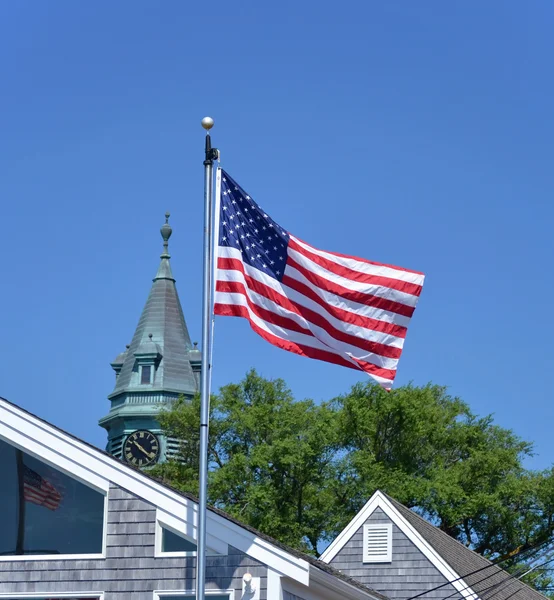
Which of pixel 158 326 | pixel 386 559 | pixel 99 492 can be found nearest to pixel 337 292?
pixel 99 492

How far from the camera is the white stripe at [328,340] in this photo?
14.0m

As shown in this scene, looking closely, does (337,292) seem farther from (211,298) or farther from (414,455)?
(414,455)

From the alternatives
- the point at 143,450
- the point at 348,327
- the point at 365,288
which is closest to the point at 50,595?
the point at 348,327

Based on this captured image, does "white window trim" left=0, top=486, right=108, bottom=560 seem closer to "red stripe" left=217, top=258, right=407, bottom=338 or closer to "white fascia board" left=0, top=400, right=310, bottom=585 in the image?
"white fascia board" left=0, top=400, right=310, bottom=585

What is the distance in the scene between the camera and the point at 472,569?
29203 millimetres

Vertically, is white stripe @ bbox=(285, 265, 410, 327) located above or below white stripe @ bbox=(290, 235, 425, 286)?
below

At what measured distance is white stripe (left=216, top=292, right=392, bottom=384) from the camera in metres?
13.7

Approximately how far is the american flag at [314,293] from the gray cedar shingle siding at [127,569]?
2919mm

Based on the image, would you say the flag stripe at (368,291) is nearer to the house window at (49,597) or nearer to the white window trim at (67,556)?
the white window trim at (67,556)

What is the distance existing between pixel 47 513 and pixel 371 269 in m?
5.14

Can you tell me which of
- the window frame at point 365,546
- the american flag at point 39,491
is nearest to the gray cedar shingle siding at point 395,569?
the window frame at point 365,546

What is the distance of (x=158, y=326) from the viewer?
282ft

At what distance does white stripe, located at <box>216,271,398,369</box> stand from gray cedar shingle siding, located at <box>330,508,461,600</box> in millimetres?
14427

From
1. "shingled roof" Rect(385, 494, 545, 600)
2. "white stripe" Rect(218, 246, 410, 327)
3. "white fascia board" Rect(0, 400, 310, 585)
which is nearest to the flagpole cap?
"white stripe" Rect(218, 246, 410, 327)
